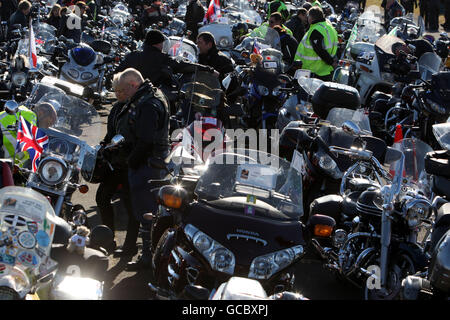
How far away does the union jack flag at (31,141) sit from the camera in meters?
6.28

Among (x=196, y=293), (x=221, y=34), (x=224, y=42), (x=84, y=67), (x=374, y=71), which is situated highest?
(x=196, y=293)

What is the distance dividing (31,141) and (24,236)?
2.07 m

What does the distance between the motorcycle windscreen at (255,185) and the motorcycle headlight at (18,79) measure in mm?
6719

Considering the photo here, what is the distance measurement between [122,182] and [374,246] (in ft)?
8.31

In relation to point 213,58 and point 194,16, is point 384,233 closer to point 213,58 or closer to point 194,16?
point 213,58

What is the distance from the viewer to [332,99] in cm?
928

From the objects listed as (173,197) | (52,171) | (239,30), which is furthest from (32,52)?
(239,30)

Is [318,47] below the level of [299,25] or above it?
above

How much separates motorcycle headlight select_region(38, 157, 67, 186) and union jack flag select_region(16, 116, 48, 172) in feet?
0.47

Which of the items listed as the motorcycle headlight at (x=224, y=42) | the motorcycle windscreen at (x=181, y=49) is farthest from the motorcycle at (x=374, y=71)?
the motorcycle headlight at (x=224, y=42)

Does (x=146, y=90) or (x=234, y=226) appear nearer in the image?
(x=234, y=226)
